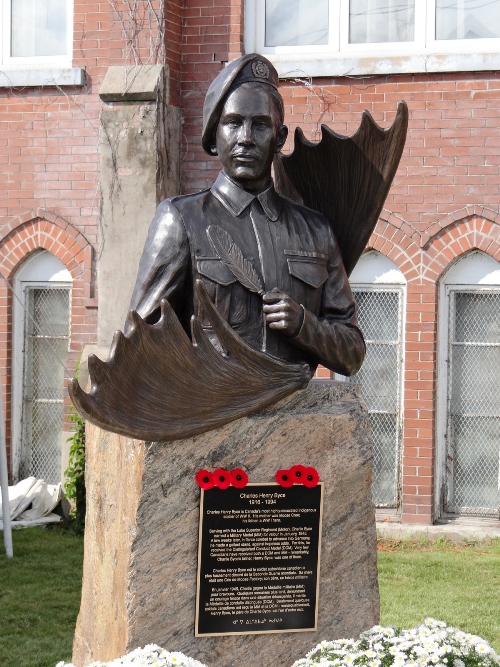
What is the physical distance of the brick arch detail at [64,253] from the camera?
952 centimetres

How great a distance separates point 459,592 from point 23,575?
3145 mm

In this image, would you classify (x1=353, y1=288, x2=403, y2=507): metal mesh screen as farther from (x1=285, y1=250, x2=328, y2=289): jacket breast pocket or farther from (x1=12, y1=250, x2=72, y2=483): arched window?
(x1=285, y1=250, x2=328, y2=289): jacket breast pocket

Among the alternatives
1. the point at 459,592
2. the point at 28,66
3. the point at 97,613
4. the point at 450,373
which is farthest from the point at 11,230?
the point at 97,613

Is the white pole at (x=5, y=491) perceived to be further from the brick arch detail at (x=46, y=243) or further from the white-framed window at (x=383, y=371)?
the white-framed window at (x=383, y=371)

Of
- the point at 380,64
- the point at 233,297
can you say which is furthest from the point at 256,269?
the point at 380,64

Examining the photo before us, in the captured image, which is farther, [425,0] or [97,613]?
[425,0]

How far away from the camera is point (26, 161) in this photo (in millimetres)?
9656

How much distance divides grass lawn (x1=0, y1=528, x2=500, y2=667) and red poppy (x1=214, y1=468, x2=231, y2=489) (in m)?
2.88

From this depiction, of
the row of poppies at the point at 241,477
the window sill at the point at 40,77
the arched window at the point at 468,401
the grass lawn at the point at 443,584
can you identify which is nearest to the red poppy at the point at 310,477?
the row of poppies at the point at 241,477

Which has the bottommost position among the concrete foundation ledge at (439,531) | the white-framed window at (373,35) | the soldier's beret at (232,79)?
the concrete foundation ledge at (439,531)

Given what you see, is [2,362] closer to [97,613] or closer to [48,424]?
[48,424]

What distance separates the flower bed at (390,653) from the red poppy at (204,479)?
56 cm

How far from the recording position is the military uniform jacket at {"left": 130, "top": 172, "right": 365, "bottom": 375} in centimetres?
382

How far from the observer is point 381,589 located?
24.7ft
